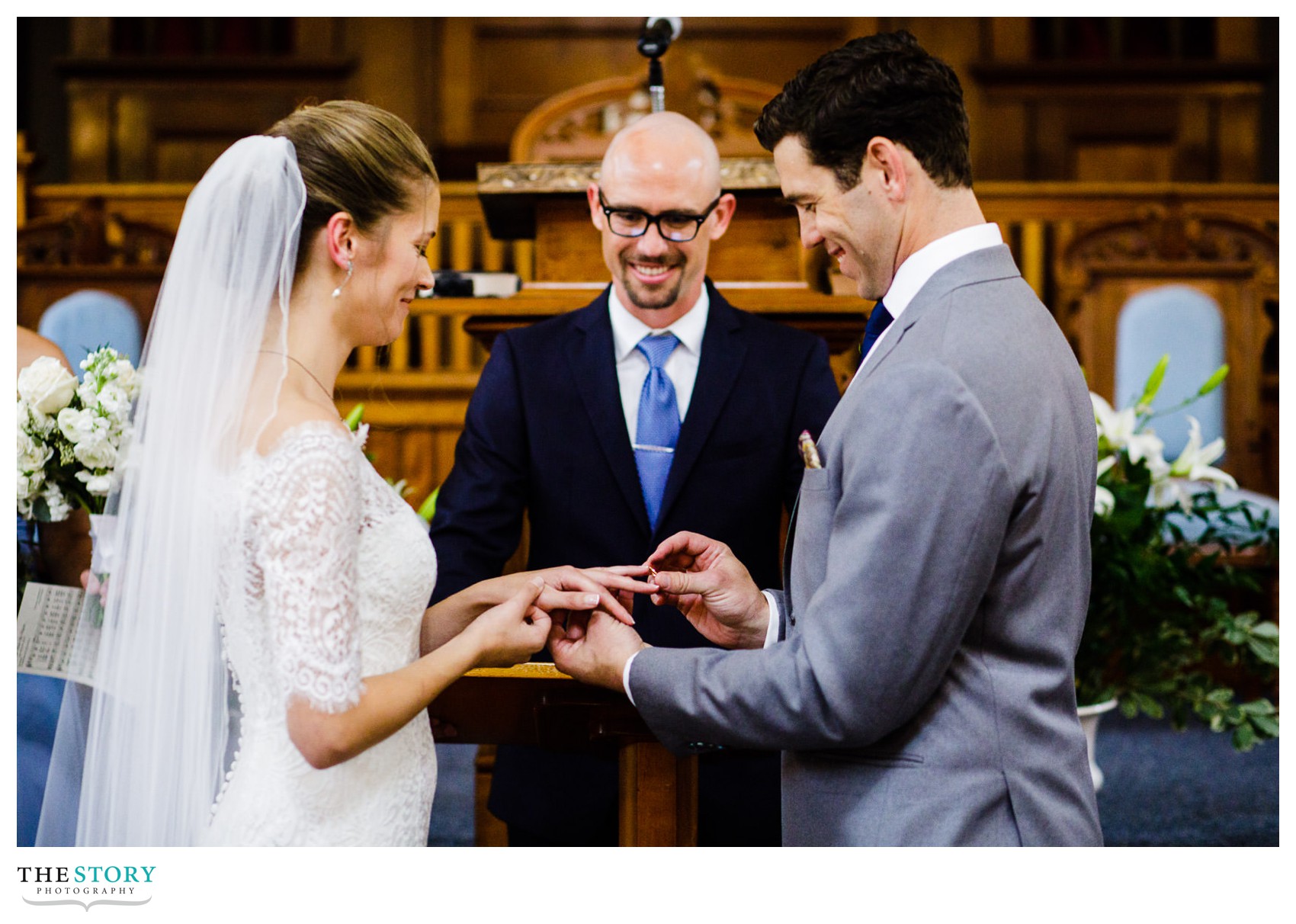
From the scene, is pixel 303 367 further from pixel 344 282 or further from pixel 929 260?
pixel 929 260

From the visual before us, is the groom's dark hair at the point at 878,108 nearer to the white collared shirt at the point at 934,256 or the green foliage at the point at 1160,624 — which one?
the white collared shirt at the point at 934,256

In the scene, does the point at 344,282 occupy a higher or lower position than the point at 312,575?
higher

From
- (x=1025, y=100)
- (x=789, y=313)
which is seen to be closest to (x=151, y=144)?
(x=1025, y=100)

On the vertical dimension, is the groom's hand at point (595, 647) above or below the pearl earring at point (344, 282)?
below

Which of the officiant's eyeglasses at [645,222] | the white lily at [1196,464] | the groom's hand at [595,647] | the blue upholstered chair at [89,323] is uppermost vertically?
the blue upholstered chair at [89,323]

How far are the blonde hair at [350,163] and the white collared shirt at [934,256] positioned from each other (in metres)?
0.61

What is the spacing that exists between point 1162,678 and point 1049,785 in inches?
58.8

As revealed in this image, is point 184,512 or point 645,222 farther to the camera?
point 645,222

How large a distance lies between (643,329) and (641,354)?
0.04 meters

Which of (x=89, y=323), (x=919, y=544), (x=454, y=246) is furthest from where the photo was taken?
(x=454, y=246)


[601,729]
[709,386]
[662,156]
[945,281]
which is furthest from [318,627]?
[662,156]

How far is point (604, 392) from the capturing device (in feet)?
7.04

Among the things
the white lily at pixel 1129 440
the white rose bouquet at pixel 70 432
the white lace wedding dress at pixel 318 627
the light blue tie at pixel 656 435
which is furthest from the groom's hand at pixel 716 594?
the white lily at pixel 1129 440

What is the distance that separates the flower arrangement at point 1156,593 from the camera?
8.11ft
